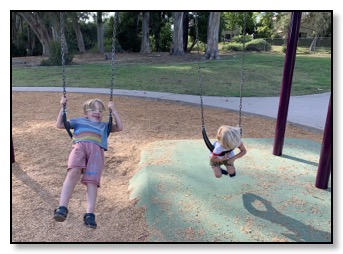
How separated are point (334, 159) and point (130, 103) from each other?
5757 millimetres

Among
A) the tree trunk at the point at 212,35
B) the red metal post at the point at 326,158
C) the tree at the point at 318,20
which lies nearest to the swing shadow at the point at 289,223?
the red metal post at the point at 326,158

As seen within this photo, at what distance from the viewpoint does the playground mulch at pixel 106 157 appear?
311 centimetres

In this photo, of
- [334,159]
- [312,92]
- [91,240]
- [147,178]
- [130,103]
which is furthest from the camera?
[312,92]

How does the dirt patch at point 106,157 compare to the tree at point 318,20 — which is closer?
the dirt patch at point 106,157

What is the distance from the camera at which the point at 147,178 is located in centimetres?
374

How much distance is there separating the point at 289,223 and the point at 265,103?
574 centimetres

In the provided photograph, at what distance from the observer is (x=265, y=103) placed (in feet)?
27.6

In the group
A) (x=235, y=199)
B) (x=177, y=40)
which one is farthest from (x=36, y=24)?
(x=235, y=199)

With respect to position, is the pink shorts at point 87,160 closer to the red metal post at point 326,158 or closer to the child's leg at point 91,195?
the child's leg at point 91,195

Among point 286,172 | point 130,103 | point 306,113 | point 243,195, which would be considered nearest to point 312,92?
point 306,113

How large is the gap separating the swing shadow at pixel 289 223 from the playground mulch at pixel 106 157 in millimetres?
1004

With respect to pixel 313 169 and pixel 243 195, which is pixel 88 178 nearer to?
pixel 243 195

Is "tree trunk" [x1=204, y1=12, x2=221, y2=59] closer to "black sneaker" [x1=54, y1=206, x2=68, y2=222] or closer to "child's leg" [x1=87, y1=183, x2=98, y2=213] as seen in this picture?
"child's leg" [x1=87, y1=183, x2=98, y2=213]

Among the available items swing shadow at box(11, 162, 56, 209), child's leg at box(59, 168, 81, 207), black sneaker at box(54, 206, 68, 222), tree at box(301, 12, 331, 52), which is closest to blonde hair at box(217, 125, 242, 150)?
child's leg at box(59, 168, 81, 207)
